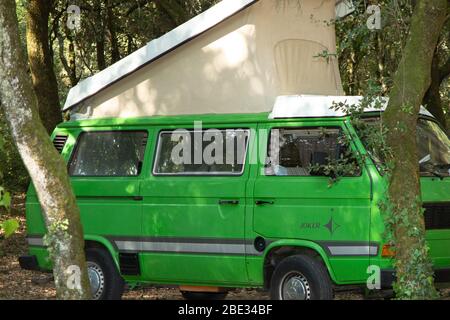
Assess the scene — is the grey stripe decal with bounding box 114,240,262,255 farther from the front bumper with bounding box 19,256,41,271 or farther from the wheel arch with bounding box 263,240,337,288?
the front bumper with bounding box 19,256,41,271

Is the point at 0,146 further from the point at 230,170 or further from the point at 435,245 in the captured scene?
the point at 435,245

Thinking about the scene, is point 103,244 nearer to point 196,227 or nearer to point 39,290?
point 196,227

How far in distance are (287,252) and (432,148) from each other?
72.9 inches

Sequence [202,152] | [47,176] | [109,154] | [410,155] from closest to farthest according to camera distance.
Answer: [47,176] < [410,155] < [202,152] < [109,154]

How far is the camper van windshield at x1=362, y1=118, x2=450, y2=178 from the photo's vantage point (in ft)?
26.5

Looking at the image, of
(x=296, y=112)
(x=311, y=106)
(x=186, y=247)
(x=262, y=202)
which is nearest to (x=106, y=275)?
(x=186, y=247)

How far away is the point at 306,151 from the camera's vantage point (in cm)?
820

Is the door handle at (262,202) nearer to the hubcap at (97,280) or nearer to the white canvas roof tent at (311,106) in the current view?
the white canvas roof tent at (311,106)

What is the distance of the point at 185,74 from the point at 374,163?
100 inches

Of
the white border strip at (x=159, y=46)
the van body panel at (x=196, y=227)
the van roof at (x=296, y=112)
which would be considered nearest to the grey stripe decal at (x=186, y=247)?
the van body panel at (x=196, y=227)

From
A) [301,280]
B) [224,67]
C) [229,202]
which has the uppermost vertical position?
[224,67]

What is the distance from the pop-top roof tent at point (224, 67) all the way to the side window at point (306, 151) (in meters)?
A: 0.50

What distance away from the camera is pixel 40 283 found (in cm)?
1182
